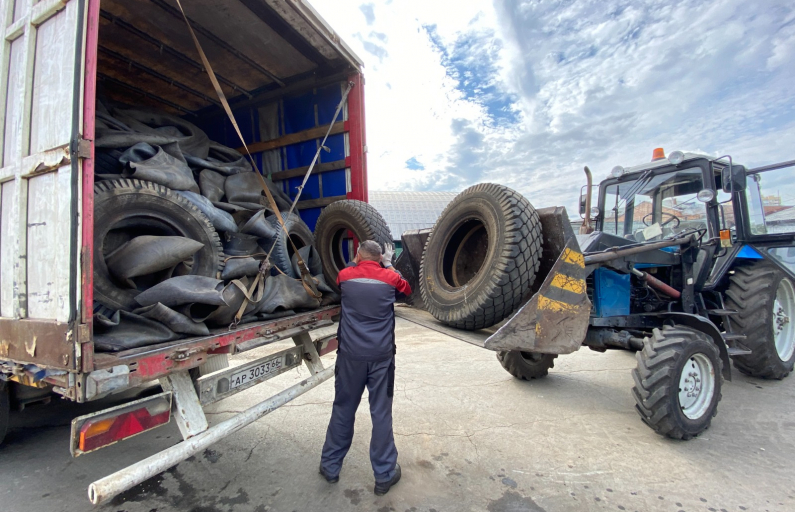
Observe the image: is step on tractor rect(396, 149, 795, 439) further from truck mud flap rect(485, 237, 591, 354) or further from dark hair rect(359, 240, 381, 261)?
dark hair rect(359, 240, 381, 261)

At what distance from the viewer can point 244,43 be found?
3.84 m

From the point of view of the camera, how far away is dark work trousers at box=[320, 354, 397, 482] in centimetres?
272

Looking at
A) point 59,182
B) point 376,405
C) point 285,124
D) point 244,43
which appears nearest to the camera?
point 59,182

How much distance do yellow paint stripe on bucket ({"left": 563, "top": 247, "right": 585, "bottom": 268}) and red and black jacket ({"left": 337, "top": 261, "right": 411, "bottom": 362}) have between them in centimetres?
114

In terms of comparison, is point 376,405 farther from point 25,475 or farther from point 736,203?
point 736,203

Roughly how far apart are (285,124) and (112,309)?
2678 mm

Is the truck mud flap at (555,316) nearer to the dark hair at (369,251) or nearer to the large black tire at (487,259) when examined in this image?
the large black tire at (487,259)

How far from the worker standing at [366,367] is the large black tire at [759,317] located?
175 inches

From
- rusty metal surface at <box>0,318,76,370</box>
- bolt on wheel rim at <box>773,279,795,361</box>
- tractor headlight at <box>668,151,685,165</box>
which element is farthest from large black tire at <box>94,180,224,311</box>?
bolt on wheel rim at <box>773,279,795,361</box>

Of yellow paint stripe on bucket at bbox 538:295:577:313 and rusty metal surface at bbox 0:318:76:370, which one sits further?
yellow paint stripe on bucket at bbox 538:295:577:313

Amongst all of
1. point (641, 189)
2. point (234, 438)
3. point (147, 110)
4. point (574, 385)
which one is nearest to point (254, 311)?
point (234, 438)

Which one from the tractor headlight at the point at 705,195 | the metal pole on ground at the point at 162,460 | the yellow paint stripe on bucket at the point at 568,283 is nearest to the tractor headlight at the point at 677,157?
the tractor headlight at the point at 705,195

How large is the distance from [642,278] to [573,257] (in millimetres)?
1800

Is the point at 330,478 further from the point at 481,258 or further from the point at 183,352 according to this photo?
the point at 481,258
